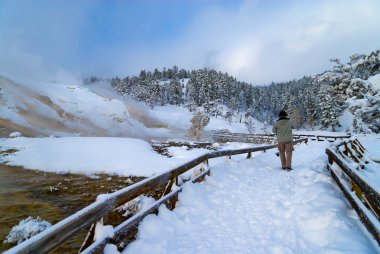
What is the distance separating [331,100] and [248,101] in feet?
230

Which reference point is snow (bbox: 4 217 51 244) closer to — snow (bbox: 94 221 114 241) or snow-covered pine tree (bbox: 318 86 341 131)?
snow (bbox: 94 221 114 241)

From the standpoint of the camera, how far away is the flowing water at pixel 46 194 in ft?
27.3

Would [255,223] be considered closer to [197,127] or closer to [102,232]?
[102,232]

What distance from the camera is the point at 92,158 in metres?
18.1

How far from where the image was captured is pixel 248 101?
135 metres

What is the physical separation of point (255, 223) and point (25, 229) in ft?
19.7

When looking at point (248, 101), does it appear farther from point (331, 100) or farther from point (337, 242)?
point (337, 242)

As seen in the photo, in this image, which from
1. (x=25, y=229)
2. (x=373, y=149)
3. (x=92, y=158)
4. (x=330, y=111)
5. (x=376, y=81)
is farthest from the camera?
(x=330, y=111)

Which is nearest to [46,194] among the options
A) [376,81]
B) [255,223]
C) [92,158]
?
[92,158]

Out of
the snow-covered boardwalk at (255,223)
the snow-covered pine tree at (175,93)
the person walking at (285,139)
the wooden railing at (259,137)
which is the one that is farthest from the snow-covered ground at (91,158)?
the snow-covered pine tree at (175,93)

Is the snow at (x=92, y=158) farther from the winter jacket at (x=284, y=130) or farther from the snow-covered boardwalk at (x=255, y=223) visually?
the snow-covered boardwalk at (x=255, y=223)

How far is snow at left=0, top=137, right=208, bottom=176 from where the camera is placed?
15.9 metres

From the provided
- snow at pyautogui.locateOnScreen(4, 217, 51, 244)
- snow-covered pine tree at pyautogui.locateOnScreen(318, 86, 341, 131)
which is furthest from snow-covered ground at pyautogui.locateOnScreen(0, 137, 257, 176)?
snow-covered pine tree at pyautogui.locateOnScreen(318, 86, 341, 131)

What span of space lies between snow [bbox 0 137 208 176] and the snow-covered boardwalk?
8815mm
